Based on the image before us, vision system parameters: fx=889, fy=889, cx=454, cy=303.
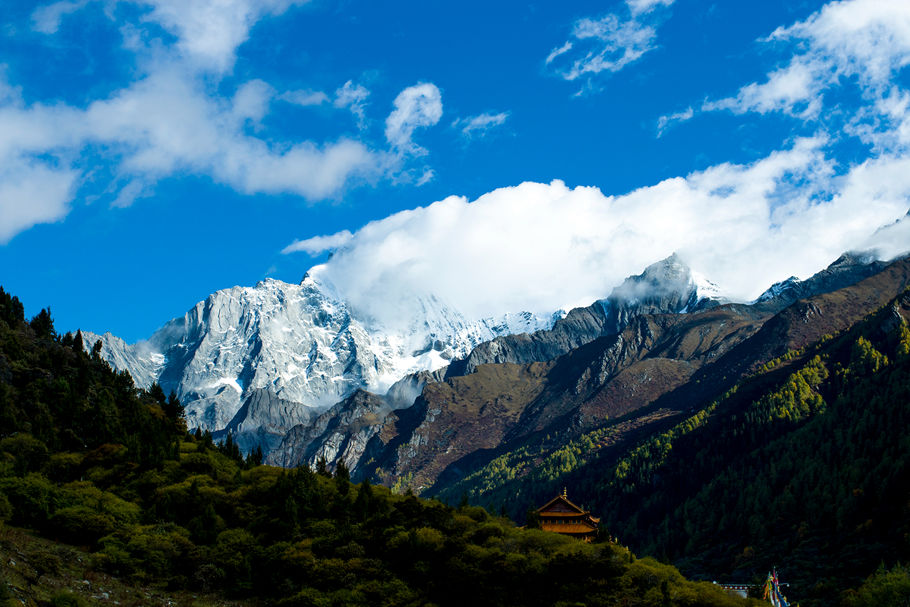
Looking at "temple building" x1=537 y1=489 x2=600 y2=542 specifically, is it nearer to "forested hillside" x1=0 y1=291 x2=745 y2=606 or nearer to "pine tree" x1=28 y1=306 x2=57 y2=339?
"forested hillside" x1=0 y1=291 x2=745 y2=606

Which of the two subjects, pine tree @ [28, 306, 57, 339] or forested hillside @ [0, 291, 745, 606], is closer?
forested hillside @ [0, 291, 745, 606]

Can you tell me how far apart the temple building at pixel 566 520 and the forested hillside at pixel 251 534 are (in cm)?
2148

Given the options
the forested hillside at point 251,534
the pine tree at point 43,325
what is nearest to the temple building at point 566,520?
the forested hillside at point 251,534

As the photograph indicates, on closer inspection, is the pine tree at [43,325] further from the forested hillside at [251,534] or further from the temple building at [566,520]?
the temple building at [566,520]

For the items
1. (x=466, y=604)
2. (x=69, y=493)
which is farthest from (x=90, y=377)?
(x=466, y=604)

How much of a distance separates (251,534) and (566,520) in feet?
181

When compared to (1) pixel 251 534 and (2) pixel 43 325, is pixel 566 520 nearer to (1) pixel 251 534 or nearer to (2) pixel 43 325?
(1) pixel 251 534

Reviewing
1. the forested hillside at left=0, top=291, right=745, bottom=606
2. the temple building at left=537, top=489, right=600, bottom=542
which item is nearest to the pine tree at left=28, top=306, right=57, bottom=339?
the forested hillside at left=0, top=291, right=745, bottom=606

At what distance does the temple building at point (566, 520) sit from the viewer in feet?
469

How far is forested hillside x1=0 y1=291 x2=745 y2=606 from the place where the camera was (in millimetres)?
98250

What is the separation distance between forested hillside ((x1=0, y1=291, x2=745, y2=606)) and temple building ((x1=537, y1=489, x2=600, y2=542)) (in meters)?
21.5

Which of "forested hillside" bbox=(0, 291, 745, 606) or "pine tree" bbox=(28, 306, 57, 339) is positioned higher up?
"pine tree" bbox=(28, 306, 57, 339)

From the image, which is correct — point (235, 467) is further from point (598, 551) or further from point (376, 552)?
point (598, 551)

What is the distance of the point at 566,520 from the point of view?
145000mm
